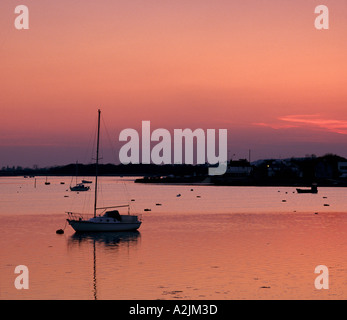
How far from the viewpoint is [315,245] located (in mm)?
50688

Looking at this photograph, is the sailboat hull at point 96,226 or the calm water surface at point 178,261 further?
the sailboat hull at point 96,226

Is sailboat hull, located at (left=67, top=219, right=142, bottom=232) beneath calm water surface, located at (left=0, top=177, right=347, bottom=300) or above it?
above

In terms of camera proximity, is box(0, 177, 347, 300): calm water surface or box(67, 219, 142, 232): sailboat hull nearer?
box(0, 177, 347, 300): calm water surface

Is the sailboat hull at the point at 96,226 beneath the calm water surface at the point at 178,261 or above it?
above

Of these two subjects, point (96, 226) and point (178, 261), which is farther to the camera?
point (96, 226)

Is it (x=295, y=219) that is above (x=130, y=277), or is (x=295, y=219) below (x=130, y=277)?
above

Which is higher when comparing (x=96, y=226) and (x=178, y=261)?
(x=96, y=226)

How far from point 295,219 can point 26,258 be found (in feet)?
167
